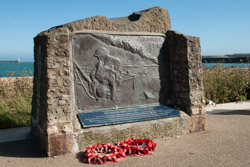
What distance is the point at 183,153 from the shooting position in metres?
3.60

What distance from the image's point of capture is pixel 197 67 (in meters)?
4.66

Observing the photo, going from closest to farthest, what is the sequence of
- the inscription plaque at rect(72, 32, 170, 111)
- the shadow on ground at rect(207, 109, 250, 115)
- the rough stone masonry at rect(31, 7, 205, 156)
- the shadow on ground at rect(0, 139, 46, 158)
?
the rough stone masonry at rect(31, 7, 205, 156) < the shadow on ground at rect(0, 139, 46, 158) < the inscription plaque at rect(72, 32, 170, 111) < the shadow on ground at rect(207, 109, 250, 115)

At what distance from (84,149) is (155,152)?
3.63ft

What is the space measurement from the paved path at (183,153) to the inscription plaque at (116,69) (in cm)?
93

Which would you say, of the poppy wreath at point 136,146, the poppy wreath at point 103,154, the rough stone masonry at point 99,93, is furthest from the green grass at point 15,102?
the poppy wreath at point 136,146

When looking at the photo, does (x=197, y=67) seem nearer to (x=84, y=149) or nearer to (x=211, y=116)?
(x=211, y=116)

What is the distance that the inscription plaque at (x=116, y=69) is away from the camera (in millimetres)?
4008

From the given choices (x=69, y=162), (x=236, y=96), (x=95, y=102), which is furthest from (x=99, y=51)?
(x=236, y=96)

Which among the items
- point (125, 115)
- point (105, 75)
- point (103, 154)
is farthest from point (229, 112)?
point (103, 154)

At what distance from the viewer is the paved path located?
3260 millimetres

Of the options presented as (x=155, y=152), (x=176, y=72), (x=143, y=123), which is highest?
(x=176, y=72)

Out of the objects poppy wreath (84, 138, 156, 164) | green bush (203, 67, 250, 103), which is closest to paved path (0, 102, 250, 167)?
poppy wreath (84, 138, 156, 164)

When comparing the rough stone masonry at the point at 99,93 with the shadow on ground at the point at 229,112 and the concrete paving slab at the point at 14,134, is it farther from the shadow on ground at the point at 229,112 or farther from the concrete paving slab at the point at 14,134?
the shadow on ground at the point at 229,112

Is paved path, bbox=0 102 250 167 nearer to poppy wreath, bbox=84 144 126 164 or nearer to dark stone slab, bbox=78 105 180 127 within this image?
poppy wreath, bbox=84 144 126 164
